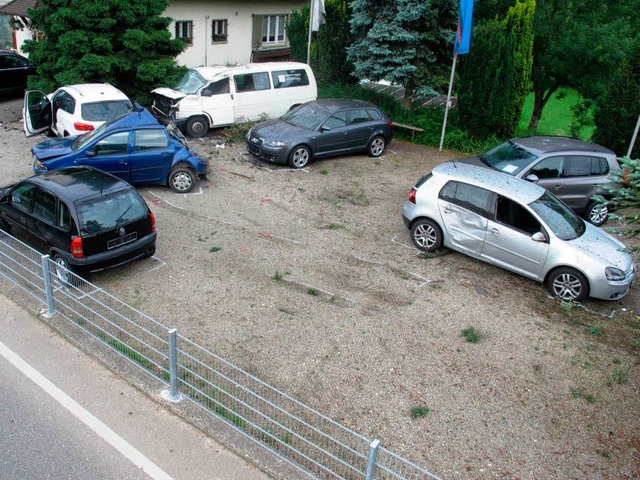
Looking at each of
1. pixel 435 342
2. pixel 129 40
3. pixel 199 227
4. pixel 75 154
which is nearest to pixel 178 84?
pixel 129 40

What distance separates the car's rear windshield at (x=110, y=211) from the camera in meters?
9.01

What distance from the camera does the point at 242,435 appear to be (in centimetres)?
650

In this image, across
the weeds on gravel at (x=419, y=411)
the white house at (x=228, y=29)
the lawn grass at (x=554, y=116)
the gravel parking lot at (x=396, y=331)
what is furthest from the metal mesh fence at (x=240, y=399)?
the white house at (x=228, y=29)

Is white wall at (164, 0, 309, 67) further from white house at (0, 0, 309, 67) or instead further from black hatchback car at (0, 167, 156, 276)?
black hatchback car at (0, 167, 156, 276)

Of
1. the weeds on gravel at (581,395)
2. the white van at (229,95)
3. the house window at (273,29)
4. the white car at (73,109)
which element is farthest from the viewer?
the house window at (273,29)

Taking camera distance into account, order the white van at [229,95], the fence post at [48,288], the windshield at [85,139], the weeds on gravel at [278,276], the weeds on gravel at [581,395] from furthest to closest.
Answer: the white van at [229,95] < the windshield at [85,139] < the weeds on gravel at [278,276] < the fence post at [48,288] < the weeds on gravel at [581,395]

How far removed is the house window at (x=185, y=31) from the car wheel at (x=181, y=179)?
42.7 feet

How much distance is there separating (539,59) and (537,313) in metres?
11.5

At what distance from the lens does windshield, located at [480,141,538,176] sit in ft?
41.5

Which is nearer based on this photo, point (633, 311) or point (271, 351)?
point (271, 351)

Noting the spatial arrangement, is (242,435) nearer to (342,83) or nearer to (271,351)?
(271,351)

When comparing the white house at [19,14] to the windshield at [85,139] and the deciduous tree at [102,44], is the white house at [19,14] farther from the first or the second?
the windshield at [85,139]

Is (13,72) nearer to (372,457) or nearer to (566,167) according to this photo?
(566,167)

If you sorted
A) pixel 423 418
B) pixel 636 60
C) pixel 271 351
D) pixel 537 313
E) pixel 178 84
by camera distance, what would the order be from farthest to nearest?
pixel 178 84 < pixel 636 60 < pixel 537 313 < pixel 271 351 < pixel 423 418
